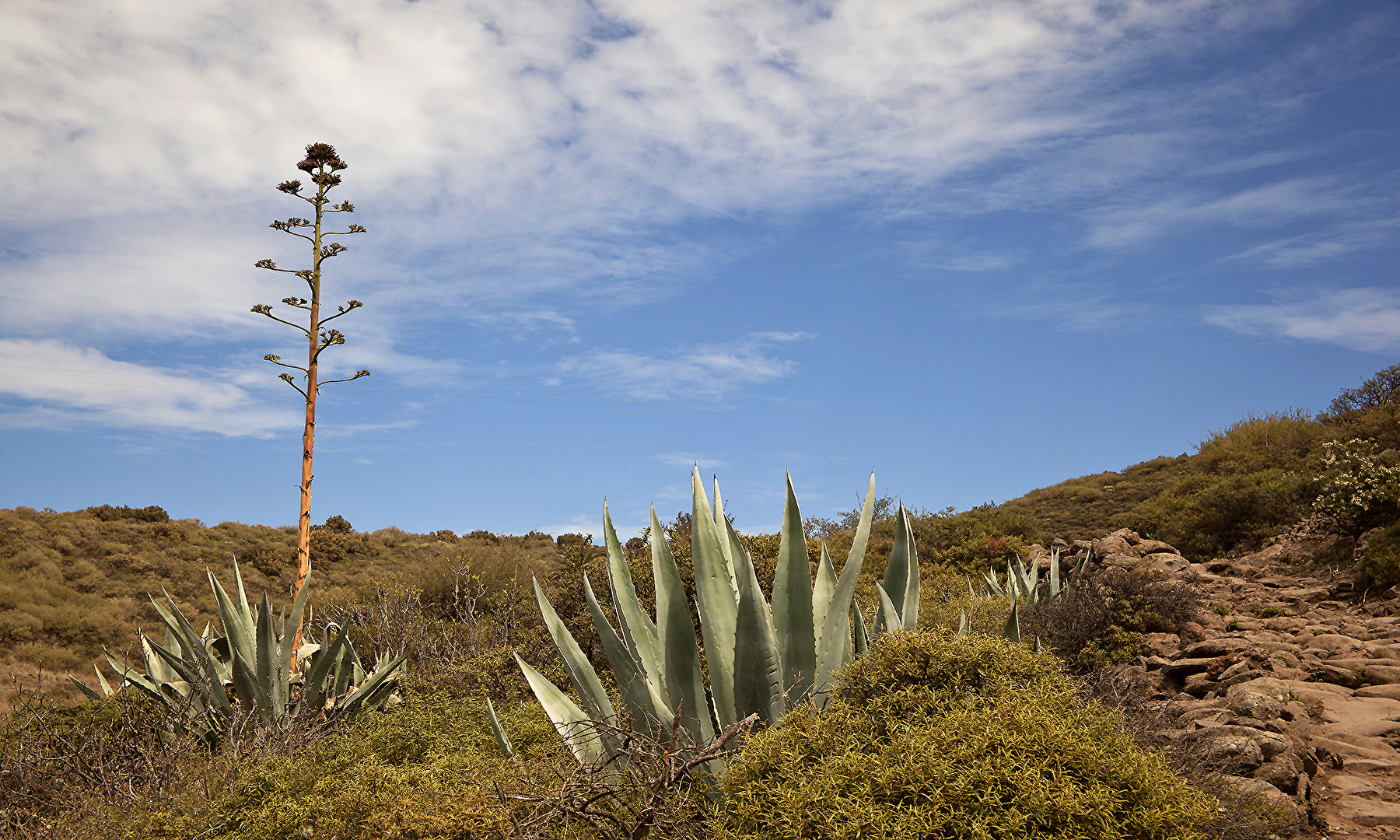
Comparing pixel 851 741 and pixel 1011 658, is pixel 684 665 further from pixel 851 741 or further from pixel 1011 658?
pixel 1011 658

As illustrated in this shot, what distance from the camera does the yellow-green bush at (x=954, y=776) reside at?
108 inches

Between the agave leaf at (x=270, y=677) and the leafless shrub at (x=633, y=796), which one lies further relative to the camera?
the agave leaf at (x=270, y=677)

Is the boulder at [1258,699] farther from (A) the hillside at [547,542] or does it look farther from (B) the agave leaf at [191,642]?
(B) the agave leaf at [191,642]

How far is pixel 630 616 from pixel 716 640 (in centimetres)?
60

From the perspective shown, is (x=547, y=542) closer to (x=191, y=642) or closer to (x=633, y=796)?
(x=191, y=642)

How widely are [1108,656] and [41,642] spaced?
19.5 metres

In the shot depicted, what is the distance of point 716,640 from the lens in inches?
146

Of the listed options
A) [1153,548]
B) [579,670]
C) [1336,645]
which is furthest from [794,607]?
[1153,548]

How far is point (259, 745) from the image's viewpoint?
5629 millimetres

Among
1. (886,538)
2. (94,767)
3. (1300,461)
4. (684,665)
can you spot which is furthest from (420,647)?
(1300,461)

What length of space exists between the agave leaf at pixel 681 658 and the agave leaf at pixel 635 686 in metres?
0.09

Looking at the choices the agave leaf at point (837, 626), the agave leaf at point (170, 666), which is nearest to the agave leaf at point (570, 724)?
the agave leaf at point (837, 626)

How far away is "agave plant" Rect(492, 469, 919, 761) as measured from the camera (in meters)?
3.53

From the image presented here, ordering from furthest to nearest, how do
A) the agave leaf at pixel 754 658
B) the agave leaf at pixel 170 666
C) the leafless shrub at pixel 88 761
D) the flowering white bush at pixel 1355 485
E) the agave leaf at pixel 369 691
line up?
the flowering white bush at pixel 1355 485, the agave leaf at pixel 369 691, the agave leaf at pixel 170 666, the leafless shrub at pixel 88 761, the agave leaf at pixel 754 658
